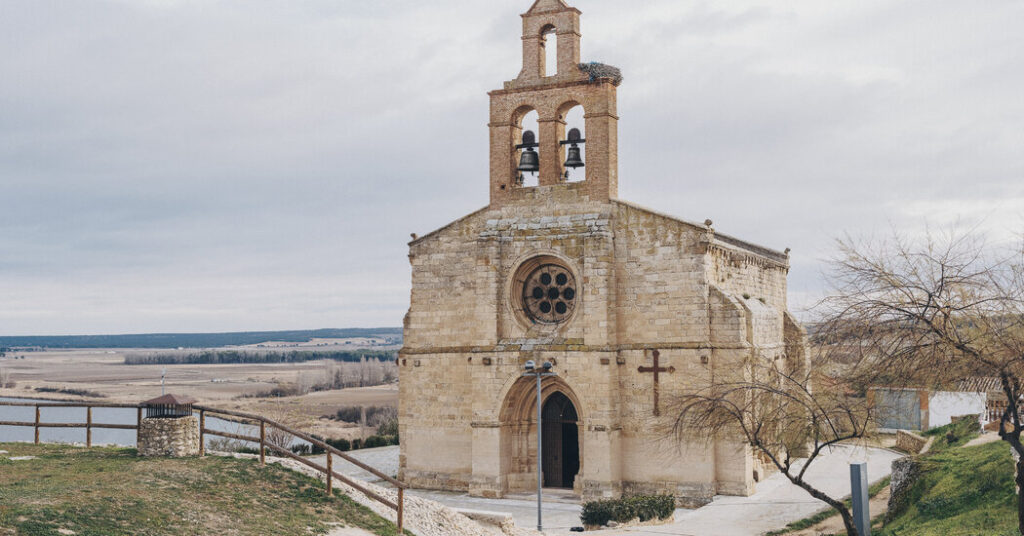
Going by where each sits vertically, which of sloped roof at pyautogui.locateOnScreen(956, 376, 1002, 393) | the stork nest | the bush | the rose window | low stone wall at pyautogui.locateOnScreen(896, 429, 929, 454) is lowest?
the bush

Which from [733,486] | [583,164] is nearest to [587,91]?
[583,164]

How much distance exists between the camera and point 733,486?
23.1m

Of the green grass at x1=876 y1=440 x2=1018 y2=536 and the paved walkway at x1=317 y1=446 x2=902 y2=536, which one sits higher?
the green grass at x1=876 y1=440 x2=1018 y2=536

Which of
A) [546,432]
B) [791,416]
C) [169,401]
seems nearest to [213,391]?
[546,432]

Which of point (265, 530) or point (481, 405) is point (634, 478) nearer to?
point (481, 405)

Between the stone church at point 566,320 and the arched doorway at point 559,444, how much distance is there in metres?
0.04

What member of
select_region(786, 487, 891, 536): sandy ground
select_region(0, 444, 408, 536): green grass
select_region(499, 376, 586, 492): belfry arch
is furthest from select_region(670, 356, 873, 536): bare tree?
select_region(499, 376, 586, 492): belfry arch

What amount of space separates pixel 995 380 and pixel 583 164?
1281cm

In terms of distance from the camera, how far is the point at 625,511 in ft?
67.8

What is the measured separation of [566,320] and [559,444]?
3517 mm

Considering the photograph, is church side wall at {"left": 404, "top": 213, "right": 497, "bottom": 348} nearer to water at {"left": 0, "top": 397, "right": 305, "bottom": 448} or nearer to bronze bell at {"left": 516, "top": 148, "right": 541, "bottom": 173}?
bronze bell at {"left": 516, "top": 148, "right": 541, "bottom": 173}

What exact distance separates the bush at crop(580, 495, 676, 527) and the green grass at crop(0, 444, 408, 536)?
19.8ft

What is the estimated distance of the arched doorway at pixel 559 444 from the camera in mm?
25328

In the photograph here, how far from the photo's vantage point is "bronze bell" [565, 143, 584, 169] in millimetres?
25109
